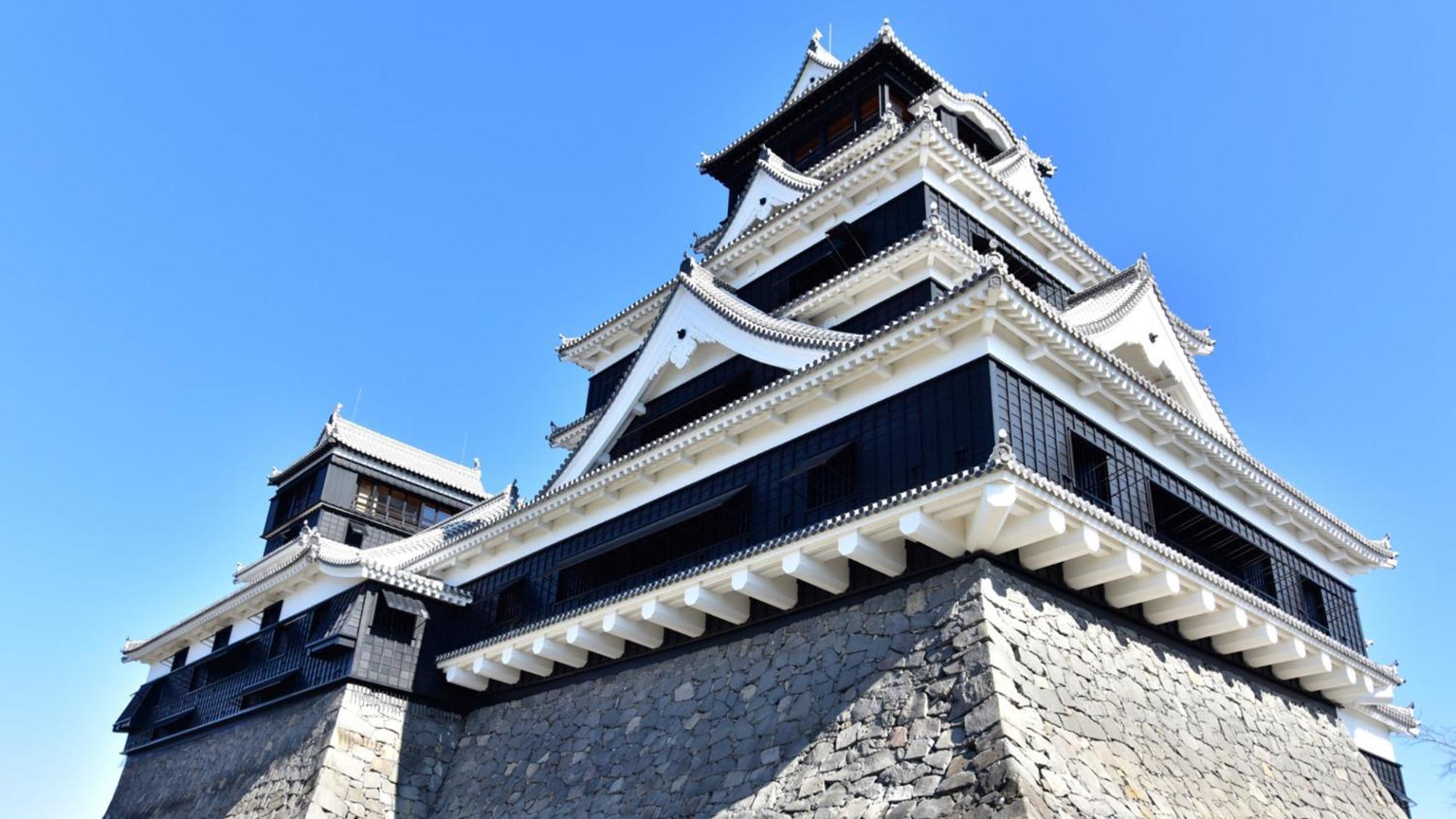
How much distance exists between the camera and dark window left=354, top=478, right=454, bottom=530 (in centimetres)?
2641

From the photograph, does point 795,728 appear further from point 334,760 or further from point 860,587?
point 334,760

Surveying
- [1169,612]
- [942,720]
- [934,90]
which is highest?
[934,90]

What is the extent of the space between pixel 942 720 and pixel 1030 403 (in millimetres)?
3910

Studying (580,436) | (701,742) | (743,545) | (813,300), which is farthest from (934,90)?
(701,742)

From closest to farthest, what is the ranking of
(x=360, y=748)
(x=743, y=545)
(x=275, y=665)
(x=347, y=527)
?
(x=743, y=545)
(x=360, y=748)
(x=275, y=665)
(x=347, y=527)

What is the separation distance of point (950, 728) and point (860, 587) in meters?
2.31

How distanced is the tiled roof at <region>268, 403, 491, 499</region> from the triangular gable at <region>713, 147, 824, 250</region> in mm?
11066

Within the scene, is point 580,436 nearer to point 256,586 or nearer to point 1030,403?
point 256,586

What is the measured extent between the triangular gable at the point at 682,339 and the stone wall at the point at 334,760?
4.48m

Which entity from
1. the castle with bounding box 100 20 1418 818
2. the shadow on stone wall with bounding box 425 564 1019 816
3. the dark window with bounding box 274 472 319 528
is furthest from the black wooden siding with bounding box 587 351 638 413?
the dark window with bounding box 274 472 319 528

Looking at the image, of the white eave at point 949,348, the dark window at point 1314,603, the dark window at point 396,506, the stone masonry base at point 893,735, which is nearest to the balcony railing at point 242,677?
the stone masonry base at point 893,735

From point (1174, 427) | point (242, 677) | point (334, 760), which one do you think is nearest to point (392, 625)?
point (334, 760)

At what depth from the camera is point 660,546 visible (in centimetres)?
1477

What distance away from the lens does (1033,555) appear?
1121 cm
